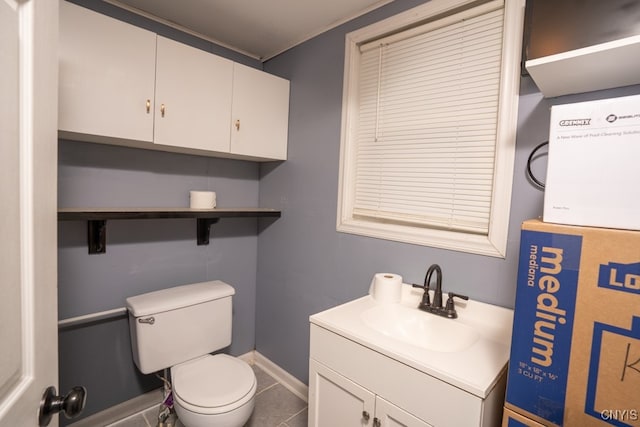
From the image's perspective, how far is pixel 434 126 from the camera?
146 centimetres

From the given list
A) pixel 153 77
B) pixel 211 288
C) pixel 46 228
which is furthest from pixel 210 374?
pixel 153 77

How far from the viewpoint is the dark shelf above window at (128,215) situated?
1424mm

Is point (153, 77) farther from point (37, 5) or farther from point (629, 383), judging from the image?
point (629, 383)

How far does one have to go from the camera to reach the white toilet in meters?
1.40

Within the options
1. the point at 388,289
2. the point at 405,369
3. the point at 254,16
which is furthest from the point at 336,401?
the point at 254,16

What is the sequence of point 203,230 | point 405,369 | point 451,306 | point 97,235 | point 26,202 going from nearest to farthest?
point 26,202 < point 405,369 < point 451,306 < point 97,235 < point 203,230

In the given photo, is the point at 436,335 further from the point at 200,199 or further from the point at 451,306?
the point at 200,199

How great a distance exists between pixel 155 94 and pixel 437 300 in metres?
1.71

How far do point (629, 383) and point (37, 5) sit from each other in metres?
1.42

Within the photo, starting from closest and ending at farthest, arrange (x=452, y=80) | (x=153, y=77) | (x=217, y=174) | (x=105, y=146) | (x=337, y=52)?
(x=452, y=80) < (x=153, y=77) < (x=105, y=146) < (x=337, y=52) < (x=217, y=174)

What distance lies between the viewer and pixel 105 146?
170 cm

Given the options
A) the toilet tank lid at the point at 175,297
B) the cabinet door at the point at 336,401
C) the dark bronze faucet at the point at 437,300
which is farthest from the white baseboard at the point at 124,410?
the dark bronze faucet at the point at 437,300

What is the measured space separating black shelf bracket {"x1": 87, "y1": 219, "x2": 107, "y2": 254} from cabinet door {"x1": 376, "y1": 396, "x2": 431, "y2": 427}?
63.9 inches

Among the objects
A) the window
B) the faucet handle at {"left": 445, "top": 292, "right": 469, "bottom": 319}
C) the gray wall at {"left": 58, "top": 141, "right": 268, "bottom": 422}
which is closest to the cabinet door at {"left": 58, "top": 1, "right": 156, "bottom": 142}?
the gray wall at {"left": 58, "top": 141, "right": 268, "bottom": 422}
